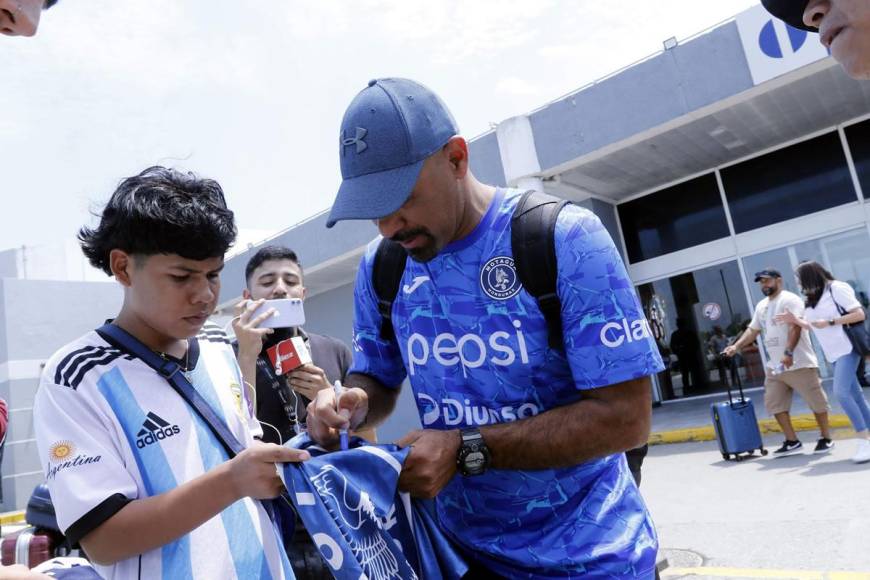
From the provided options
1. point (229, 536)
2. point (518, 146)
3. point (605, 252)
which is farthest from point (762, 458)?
point (229, 536)

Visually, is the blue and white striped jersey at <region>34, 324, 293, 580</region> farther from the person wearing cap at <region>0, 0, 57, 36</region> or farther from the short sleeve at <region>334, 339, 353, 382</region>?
the short sleeve at <region>334, 339, 353, 382</region>

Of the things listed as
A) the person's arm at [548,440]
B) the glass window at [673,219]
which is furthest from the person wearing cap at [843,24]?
the glass window at [673,219]

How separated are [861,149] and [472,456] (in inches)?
502

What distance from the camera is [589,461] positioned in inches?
68.9

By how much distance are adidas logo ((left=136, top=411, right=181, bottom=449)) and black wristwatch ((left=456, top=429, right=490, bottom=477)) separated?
754 mm

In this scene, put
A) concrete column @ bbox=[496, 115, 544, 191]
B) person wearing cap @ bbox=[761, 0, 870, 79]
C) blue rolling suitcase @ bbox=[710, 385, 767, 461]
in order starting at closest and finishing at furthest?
person wearing cap @ bbox=[761, 0, 870, 79] → blue rolling suitcase @ bbox=[710, 385, 767, 461] → concrete column @ bbox=[496, 115, 544, 191]

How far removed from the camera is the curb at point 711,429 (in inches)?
340

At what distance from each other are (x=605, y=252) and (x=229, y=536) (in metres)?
1.25

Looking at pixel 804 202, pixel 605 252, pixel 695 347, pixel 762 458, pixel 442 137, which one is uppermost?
pixel 804 202

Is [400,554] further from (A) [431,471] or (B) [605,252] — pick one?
(B) [605,252]

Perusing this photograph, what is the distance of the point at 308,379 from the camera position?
2.59m

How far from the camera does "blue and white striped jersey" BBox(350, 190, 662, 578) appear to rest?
5.51 ft

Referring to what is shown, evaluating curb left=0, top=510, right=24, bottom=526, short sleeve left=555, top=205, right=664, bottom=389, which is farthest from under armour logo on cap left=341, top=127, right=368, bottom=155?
curb left=0, top=510, right=24, bottom=526

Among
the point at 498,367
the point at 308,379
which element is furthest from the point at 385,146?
the point at 308,379
